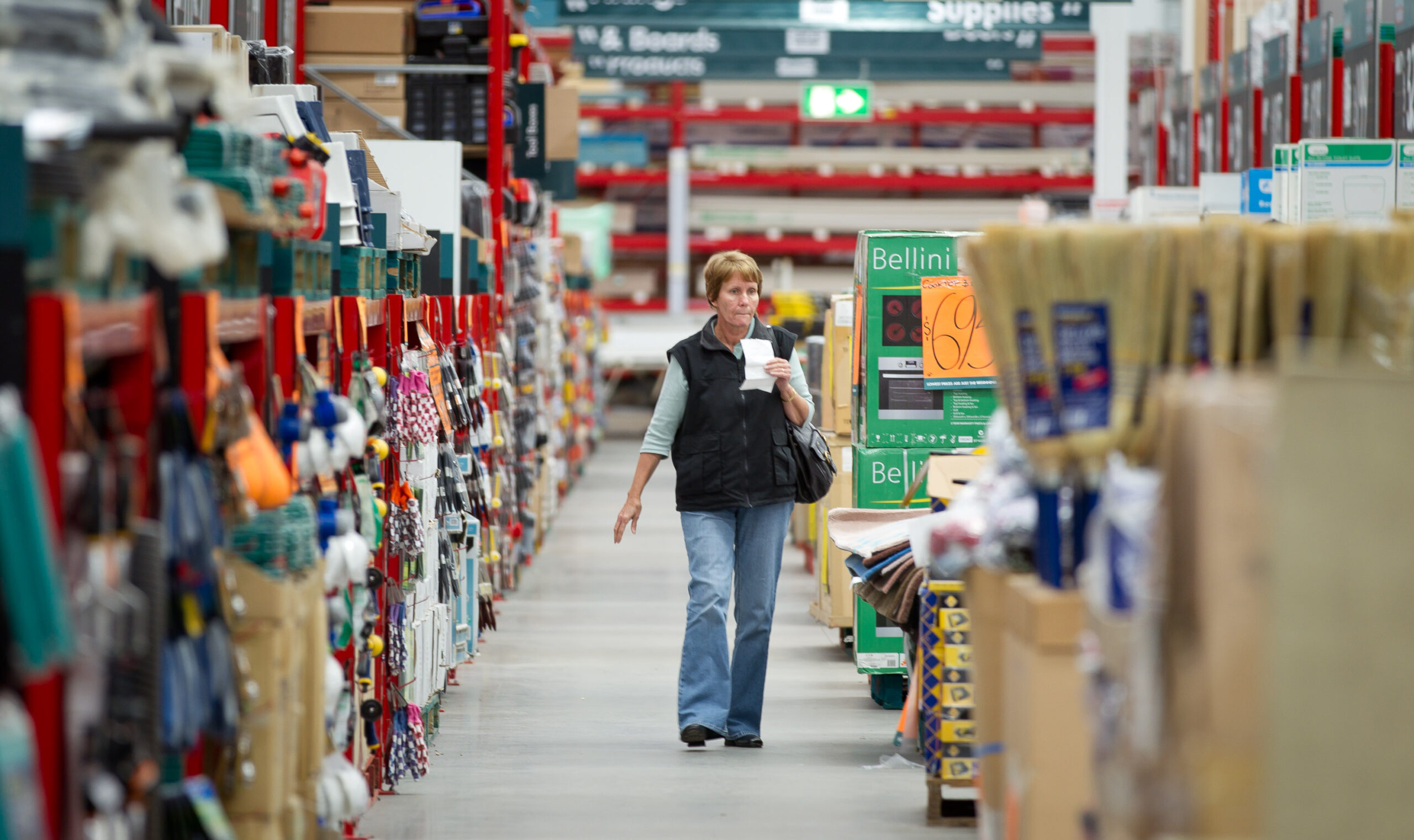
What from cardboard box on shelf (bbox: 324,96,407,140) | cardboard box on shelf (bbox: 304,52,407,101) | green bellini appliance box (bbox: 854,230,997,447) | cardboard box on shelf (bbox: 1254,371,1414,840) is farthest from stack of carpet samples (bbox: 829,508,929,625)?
cardboard box on shelf (bbox: 304,52,407,101)

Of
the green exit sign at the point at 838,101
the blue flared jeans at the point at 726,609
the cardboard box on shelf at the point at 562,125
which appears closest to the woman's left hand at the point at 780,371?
the blue flared jeans at the point at 726,609

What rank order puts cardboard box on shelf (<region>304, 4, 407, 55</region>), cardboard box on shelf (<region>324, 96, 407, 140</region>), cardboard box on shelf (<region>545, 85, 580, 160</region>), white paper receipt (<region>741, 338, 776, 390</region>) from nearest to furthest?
1. white paper receipt (<region>741, 338, 776, 390</region>)
2. cardboard box on shelf (<region>324, 96, 407, 140</region>)
3. cardboard box on shelf (<region>304, 4, 407, 55</region>)
4. cardboard box on shelf (<region>545, 85, 580, 160</region>)

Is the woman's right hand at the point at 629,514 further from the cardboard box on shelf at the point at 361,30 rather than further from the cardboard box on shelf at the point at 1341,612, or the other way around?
the cardboard box on shelf at the point at 361,30

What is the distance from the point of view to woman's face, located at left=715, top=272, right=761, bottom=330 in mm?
5812

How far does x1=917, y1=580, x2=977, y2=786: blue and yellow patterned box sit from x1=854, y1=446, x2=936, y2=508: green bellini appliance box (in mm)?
1869

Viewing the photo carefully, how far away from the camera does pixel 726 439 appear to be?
5781 millimetres

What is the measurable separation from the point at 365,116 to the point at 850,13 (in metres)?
4.90

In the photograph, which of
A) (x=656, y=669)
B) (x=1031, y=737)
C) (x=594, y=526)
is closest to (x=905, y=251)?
(x=656, y=669)

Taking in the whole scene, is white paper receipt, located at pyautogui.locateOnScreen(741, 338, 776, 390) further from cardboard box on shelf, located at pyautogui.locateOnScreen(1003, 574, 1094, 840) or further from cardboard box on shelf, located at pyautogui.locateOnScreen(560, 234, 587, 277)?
cardboard box on shelf, located at pyautogui.locateOnScreen(560, 234, 587, 277)

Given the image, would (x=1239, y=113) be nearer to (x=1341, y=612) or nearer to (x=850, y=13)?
(x=850, y=13)

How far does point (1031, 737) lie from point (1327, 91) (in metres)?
7.03

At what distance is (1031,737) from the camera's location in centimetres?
282

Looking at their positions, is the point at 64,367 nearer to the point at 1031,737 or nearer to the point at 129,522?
the point at 129,522

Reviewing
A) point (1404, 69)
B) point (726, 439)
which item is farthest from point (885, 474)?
point (1404, 69)
